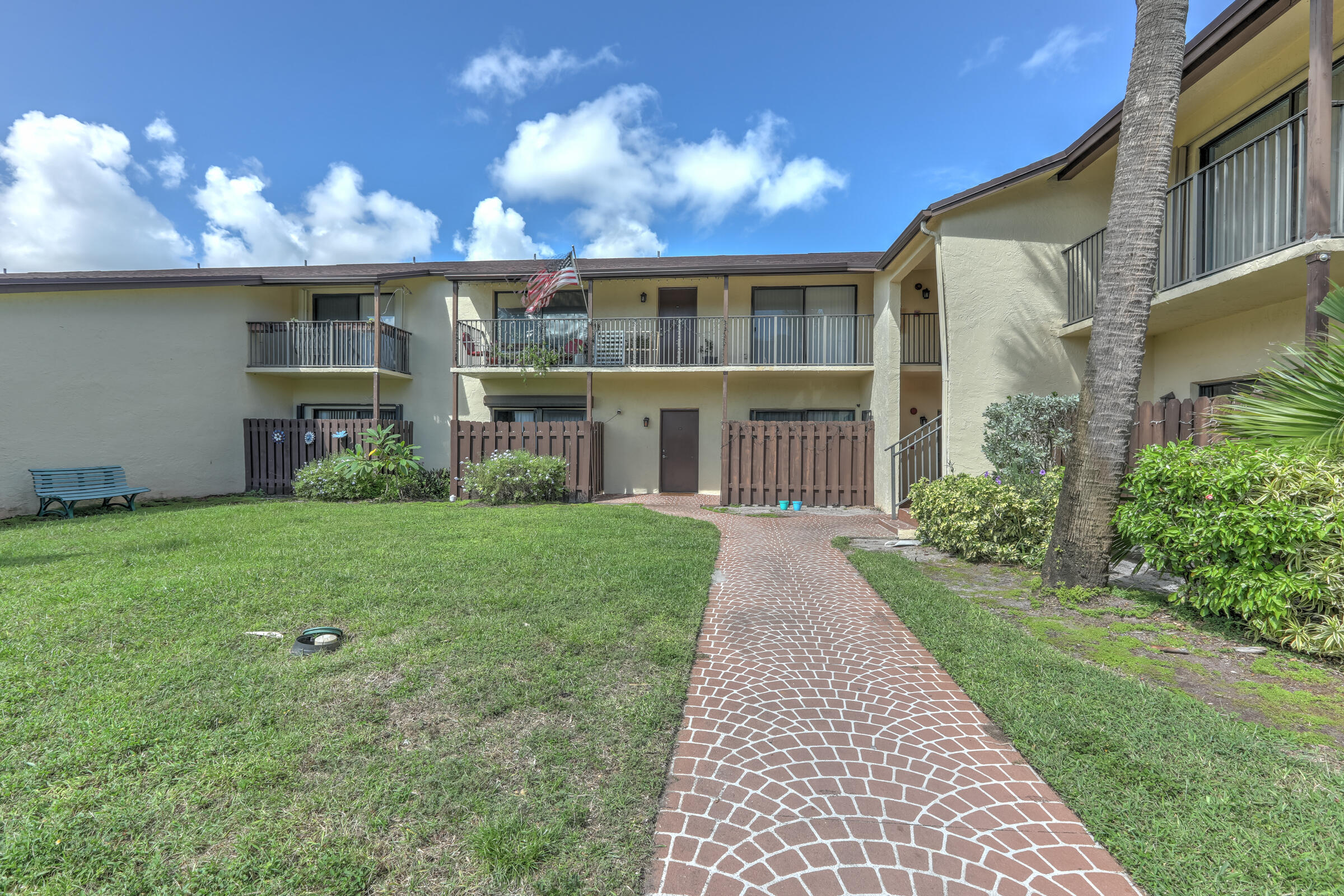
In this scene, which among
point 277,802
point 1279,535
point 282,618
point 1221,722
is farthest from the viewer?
point 282,618

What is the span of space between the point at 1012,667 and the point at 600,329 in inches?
475

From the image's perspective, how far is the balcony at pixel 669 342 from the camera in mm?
13680

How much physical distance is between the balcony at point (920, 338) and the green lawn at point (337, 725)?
8.90 meters

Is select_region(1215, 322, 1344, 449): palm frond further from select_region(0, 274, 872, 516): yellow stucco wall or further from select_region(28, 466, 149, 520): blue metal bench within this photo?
select_region(28, 466, 149, 520): blue metal bench

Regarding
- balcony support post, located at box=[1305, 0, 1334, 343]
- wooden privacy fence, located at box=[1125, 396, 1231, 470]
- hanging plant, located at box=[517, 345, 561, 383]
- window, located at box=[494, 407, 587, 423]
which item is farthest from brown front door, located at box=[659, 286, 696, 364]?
balcony support post, located at box=[1305, 0, 1334, 343]

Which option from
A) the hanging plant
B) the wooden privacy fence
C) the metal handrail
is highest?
the hanging plant

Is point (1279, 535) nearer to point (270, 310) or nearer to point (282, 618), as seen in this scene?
point (282, 618)

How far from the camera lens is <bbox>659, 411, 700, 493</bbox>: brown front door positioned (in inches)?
588

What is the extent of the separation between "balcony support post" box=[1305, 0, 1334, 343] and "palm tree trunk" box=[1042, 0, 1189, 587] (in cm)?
133

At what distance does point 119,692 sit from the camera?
3283 mm

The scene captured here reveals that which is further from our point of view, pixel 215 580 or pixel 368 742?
pixel 215 580

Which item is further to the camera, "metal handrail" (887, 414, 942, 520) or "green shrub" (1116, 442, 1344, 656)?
"metal handrail" (887, 414, 942, 520)

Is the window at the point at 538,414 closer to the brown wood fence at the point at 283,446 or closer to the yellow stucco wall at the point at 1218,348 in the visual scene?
the brown wood fence at the point at 283,446

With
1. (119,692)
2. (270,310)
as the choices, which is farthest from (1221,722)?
(270,310)
